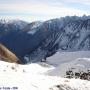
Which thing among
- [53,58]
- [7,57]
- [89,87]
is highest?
[89,87]

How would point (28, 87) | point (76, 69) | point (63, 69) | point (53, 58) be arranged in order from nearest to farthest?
point (28, 87) → point (76, 69) → point (63, 69) → point (53, 58)

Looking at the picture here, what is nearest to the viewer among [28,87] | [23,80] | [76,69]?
[28,87]

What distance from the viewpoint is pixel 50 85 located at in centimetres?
1759

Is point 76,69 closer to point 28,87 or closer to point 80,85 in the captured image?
point 80,85

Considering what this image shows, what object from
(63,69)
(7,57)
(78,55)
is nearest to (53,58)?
(78,55)

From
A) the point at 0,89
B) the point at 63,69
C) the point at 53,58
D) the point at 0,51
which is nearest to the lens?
the point at 0,89

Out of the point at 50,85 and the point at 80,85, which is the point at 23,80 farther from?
the point at 80,85

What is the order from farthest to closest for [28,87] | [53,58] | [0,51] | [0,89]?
[53,58], [0,51], [28,87], [0,89]

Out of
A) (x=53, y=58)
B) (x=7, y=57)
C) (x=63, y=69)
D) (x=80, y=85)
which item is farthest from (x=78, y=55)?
(x=80, y=85)

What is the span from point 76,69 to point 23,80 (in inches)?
833

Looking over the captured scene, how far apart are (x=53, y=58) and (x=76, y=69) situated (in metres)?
43.1

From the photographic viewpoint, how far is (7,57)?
5091 cm

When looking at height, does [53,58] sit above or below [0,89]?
below

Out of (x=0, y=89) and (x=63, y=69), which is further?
(x=63, y=69)
